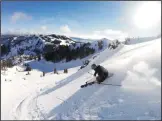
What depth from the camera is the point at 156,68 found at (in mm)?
17078

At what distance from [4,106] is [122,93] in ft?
32.2

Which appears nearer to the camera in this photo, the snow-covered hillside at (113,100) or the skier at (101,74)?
the snow-covered hillside at (113,100)

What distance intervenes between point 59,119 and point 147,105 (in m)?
5.50

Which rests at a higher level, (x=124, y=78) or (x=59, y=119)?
(x=124, y=78)

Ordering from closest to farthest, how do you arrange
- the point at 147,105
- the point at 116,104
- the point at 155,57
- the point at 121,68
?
the point at 147,105 → the point at 116,104 → the point at 155,57 → the point at 121,68

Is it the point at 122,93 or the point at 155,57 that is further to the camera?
the point at 155,57

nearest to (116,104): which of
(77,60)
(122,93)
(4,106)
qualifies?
(122,93)

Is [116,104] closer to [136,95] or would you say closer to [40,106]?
[136,95]

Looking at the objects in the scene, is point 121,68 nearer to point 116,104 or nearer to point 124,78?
point 124,78

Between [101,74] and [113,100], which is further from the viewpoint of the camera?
[101,74]

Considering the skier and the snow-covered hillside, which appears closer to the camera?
the snow-covered hillside

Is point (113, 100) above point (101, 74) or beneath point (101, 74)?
beneath

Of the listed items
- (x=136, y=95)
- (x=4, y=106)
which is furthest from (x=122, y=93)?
(x=4, y=106)

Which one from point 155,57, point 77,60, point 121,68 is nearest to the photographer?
point 155,57
